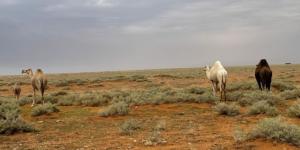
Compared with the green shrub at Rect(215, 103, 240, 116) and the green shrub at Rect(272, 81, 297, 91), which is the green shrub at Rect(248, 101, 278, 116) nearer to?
the green shrub at Rect(215, 103, 240, 116)

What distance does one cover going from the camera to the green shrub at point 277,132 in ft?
30.9

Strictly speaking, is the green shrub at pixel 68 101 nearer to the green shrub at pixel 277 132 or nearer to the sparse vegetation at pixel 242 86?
the sparse vegetation at pixel 242 86

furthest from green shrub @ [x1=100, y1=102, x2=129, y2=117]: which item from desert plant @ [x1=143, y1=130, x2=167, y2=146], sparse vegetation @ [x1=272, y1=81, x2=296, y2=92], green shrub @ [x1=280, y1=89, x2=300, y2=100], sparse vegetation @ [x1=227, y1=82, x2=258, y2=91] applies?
sparse vegetation @ [x1=272, y1=81, x2=296, y2=92]

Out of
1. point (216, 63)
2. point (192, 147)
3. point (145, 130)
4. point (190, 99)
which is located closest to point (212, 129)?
point (145, 130)

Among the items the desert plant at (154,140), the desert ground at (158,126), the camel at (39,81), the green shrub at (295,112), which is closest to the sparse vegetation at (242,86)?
the desert ground at (158,126)

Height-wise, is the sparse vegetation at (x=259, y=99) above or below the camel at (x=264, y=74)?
below

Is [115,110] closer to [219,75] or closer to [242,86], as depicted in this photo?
[219,75]

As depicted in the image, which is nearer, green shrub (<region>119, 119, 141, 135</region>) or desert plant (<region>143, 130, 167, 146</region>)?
desert plant (<region>143, 130, 167, 146</region>)

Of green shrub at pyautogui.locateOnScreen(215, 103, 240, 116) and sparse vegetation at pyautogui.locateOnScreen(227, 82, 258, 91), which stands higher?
sparse vegetation at pyautogui.locateOnScreen(227, 82, 258, 91)

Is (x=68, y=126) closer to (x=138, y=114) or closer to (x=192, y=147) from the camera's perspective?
(x=138, y=114)

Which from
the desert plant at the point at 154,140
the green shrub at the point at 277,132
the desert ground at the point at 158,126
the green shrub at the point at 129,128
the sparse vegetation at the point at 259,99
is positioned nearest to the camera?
the green shrub at the point at 277,132

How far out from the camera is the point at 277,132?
956 cm

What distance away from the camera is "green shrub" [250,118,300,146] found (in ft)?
30.9

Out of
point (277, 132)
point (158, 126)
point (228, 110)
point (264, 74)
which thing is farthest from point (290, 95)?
point (277, 132)
